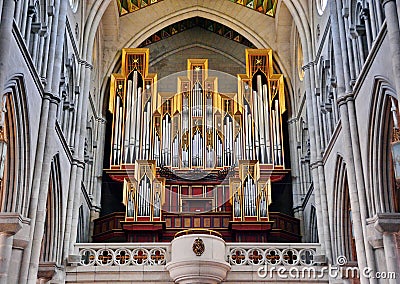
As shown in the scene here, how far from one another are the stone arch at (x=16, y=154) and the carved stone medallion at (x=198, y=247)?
17.1 feet

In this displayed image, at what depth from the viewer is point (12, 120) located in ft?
50.7

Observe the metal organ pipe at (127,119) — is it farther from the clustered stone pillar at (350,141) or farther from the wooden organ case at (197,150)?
the clustered stone pillar at (350,141)

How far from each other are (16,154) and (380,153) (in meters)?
9.01

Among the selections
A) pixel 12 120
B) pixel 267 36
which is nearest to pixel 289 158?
pixel 267 36

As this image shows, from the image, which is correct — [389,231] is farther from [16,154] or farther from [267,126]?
[267,126]

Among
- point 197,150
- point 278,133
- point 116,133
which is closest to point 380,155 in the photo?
point 278,133

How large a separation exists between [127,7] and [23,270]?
16.8 m

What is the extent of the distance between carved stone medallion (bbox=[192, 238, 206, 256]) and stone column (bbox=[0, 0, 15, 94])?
789 centimetres

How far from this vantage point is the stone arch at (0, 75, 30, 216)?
601 inches

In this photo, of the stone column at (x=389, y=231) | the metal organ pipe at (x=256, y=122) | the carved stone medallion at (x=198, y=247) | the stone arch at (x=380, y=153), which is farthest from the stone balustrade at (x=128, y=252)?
the metal organ pipe at (x=256, y=122)

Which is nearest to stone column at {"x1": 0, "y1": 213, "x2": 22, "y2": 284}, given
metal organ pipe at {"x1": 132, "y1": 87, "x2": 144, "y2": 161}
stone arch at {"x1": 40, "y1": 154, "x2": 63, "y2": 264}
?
stone arch at {"x1": 40, "y1": 154, "x2": 63, "y2": 264}

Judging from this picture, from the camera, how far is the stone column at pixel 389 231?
47.2 feet

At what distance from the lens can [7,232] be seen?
1425cm

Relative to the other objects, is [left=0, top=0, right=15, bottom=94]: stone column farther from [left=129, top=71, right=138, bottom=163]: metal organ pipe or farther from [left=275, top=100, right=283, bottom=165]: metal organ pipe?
[left=275, top=100, right=283, bottom=165]: metal organ pipe
